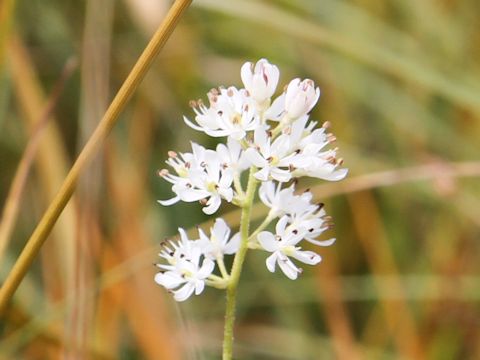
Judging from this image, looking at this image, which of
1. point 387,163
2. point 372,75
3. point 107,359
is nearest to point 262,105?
point 107,359

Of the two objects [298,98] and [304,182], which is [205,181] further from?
[304,182]

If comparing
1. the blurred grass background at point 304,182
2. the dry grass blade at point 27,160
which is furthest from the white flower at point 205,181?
the blurred grass background at point 304,182

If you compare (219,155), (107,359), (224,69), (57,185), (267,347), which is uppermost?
(224,69)

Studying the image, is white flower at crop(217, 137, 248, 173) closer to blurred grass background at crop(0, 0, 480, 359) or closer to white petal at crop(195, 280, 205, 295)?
white petal at crop(195, 280, 205, 295)

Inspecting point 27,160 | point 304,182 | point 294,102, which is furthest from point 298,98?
point 304,182

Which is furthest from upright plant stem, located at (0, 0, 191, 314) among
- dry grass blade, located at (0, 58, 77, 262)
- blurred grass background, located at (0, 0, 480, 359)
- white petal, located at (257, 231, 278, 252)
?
blurred grass background, located at (0, 0, 480, 359)

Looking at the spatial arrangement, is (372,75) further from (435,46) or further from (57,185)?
(57,185)
